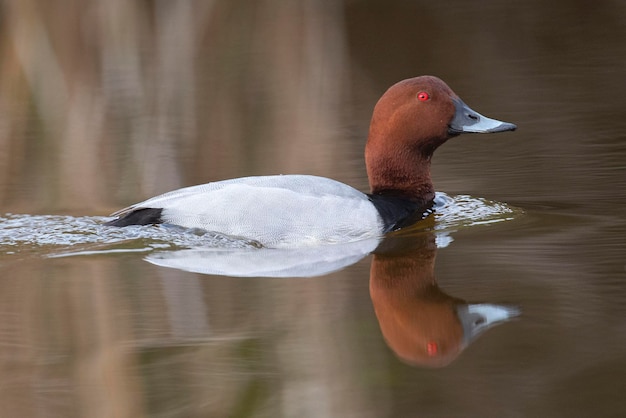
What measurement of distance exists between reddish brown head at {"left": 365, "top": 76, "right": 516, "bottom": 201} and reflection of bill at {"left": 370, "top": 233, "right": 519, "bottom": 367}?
1.14 metres

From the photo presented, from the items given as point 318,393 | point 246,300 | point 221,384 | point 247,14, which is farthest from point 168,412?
point 247,14

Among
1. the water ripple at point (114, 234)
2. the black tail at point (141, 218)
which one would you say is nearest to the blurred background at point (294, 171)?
the water ripple at point (114, 234)

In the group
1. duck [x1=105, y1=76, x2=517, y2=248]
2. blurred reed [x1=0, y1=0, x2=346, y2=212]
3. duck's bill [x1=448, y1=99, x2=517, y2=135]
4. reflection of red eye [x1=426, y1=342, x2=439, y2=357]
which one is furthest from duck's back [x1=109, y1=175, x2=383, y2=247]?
reflection of red eye [x1=426, y1=342, x2=439, y2=357]

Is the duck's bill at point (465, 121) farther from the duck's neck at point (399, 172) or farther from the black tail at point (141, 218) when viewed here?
the black tail at point (141, 218)

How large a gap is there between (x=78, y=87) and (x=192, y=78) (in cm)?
107

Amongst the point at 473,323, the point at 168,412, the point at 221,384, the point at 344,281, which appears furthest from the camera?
the point at 344,281

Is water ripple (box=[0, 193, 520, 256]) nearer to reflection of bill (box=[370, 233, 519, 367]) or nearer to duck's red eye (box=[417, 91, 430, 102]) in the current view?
duck's red eye (box=[417, 91, 430, 102])

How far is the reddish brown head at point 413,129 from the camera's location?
19.2 ft

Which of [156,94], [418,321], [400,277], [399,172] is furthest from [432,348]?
[156,94]

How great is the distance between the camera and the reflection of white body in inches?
184

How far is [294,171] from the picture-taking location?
6.68m

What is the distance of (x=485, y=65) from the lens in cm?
984

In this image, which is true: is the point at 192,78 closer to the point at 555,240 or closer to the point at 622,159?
the point at 622,159

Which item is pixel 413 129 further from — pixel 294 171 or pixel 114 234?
pixel 114 234
